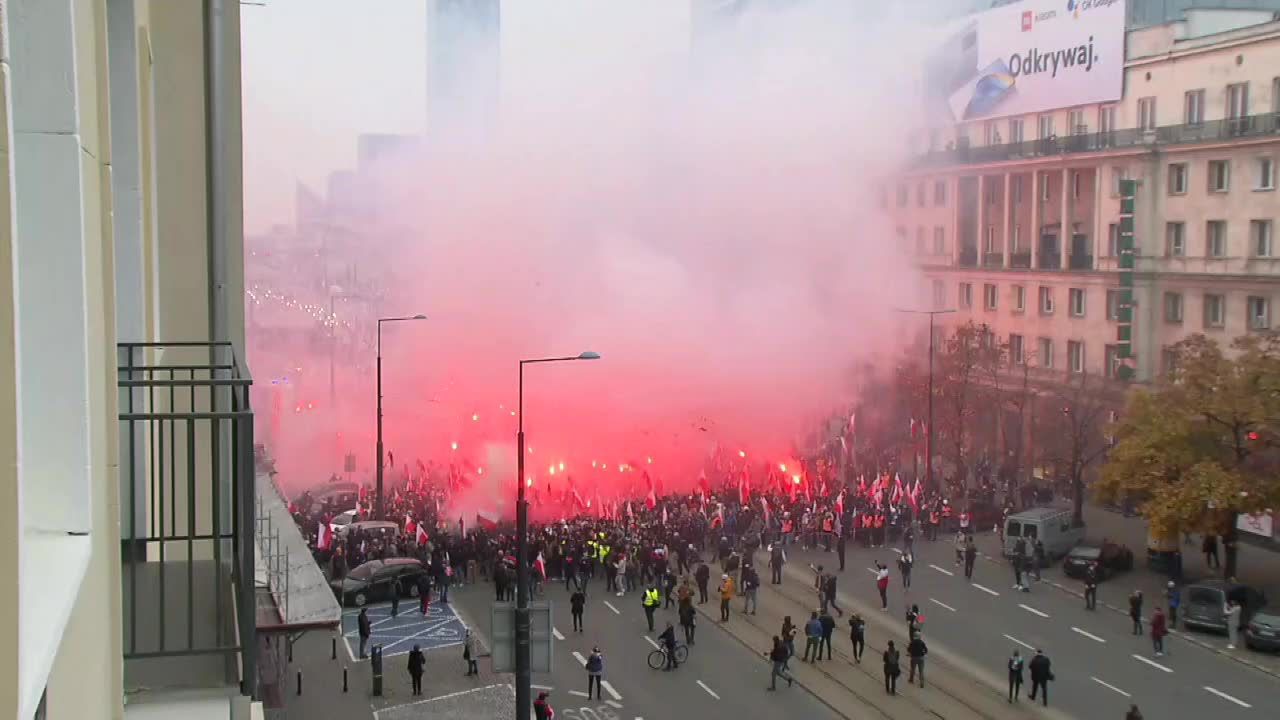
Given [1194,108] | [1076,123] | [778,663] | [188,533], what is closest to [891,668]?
[778,663]

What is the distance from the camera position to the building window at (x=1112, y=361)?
1463 inches

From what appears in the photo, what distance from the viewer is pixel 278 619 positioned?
1322cm

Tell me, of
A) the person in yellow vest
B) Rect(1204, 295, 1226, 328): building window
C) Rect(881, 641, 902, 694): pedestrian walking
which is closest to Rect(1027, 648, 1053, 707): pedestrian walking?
Rect(881, 641, 902, 694): pedestrian walking

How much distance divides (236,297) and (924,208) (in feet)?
124

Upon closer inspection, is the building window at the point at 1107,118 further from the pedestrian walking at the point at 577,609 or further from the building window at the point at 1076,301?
the pedestrian walking at the point at 577,609

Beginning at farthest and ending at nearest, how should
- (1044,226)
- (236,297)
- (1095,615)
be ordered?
(1044,226)
(1095,615)
(236,297)

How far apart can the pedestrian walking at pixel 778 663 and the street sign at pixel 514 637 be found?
5897mm

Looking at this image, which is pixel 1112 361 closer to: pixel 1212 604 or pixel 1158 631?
pixel 1212 604

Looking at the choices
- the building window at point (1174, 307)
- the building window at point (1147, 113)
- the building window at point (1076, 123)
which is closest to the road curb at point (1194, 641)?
the building window at point (1174, 307)

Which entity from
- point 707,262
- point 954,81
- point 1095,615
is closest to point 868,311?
point 707,262

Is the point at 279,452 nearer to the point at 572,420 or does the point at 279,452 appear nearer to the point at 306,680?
the point at 572,420

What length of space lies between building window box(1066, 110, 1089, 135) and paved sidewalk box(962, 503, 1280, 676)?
13.3m

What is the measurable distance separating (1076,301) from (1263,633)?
63.6 feet

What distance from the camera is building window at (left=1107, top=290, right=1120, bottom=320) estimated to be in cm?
3788
